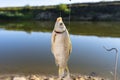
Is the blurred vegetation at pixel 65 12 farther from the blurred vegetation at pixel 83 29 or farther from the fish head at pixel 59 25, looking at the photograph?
the fish head at pixel 59 25

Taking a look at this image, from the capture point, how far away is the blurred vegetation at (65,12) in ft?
146

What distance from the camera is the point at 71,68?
1730cm

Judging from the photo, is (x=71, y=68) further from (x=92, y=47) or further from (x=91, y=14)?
(x=91, y=14)

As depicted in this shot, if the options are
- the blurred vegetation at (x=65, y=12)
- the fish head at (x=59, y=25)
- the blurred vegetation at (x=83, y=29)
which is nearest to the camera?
the fish head at (x=59, y=25)

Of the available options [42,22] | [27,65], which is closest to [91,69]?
[27,65]

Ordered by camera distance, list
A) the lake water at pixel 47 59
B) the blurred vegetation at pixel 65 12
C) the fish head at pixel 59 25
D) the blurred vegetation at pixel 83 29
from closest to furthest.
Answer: the fish head at pixel 59 25 → the lake water at pixel 47 59 → the blurred vegetation at pixel 83 29 → the blurred vegetation at pixel 65 12

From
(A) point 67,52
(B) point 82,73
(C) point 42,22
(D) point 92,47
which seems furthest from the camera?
(C) point 42,22

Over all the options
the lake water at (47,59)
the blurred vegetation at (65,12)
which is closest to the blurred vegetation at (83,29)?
the blurred vegetation at (65,12)

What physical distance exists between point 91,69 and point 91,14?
28.7 meters

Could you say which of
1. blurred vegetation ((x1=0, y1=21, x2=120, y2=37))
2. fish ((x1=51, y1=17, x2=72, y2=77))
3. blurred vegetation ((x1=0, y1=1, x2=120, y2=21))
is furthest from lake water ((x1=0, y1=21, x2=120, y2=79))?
blurred vegetation ((x1=0, y1=1, x2=120, y2=21))

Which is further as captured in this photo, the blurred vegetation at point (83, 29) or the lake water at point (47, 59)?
the blurred vegetation at point (83, 29)

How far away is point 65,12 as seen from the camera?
44.2 metres

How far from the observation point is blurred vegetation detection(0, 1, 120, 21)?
44.5 metres

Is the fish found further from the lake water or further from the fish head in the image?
the lake water
